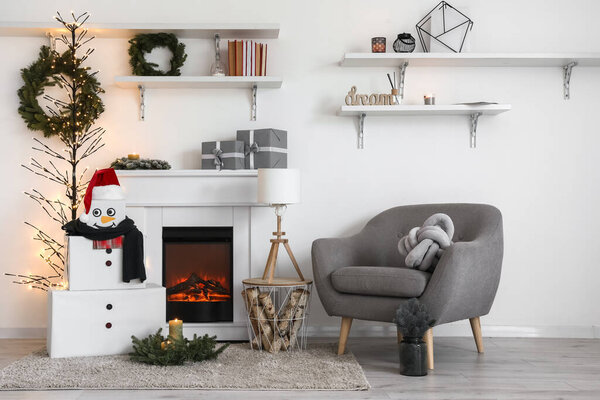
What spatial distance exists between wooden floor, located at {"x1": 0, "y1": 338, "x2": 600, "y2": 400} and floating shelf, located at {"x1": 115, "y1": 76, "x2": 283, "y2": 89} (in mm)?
1646

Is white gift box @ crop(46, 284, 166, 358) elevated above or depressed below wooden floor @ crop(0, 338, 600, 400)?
above

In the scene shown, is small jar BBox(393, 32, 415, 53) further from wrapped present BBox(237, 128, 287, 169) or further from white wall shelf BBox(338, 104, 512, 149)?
wrapped present BBox(237, 128, 287, 169)

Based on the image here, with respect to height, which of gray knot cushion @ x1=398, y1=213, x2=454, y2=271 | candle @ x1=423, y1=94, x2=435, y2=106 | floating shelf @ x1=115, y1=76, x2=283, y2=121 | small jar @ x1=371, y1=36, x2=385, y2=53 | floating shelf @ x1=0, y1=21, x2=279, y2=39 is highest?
floating shelf @ x1=0, y1=21, x2=279, y2=39

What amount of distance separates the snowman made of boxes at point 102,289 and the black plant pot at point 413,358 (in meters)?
1.34

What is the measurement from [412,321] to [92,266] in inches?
66.0

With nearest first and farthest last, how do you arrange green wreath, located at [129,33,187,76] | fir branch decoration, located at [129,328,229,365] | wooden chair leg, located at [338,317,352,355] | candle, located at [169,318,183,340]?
1. fir branch decoration, located at [129,328,229,365]
2. candle, located at [169,318,183,340]
3. wooden chair leg, located at [338,317,352,355]
4. green wreath, located at [129,33,187,76]

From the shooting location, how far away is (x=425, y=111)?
169 inches

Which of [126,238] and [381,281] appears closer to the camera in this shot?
[381,281]

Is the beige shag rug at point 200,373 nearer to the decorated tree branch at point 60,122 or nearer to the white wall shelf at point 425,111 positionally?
the decorated tree branch at point 60,122

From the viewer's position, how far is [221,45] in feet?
14.7

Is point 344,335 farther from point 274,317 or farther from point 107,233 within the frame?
point 107,233

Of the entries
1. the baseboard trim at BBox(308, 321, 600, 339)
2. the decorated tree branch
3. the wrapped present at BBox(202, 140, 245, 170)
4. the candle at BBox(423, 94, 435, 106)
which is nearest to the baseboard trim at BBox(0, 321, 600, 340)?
the baseboard trim at BBox(308, 321, 600, 339)

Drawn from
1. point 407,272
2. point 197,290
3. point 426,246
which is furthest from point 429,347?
point 197,290

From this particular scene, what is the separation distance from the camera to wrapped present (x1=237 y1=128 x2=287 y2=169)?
4238 millimetres
